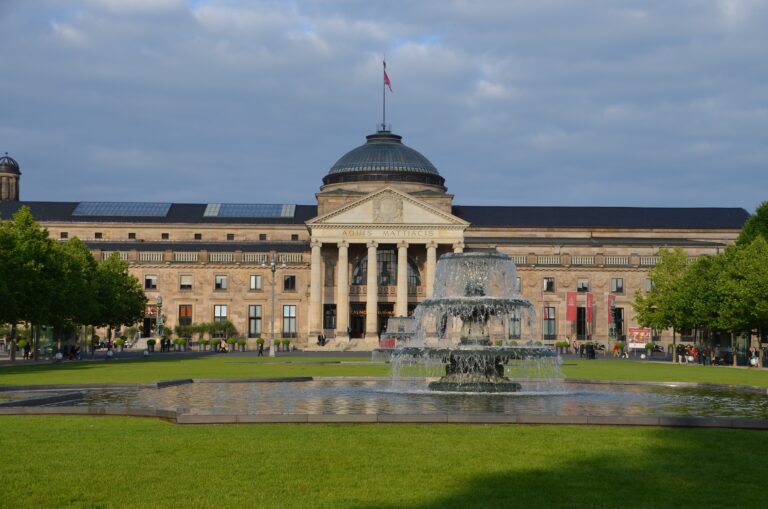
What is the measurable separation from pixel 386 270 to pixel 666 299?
129 feet

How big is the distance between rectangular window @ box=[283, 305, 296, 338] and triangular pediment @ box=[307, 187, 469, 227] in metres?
11.5

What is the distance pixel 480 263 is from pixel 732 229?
10489 centimetres

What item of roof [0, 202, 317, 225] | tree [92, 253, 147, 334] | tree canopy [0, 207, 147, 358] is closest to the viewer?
tree canopy [0, 207, 147, 358]

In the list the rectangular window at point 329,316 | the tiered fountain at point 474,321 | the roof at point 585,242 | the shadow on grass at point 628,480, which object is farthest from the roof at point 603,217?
the shadow on grass at point 628,480

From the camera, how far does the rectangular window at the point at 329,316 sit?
12462cm

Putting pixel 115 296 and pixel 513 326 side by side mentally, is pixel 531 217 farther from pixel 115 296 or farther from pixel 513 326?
pixel 513 326

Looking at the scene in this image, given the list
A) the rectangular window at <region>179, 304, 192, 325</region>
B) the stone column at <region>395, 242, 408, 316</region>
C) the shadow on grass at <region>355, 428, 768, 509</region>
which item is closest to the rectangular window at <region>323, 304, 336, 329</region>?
the stone column at <region>395, 242, 408, 316</region>

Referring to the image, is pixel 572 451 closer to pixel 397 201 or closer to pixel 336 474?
pixel 336 474

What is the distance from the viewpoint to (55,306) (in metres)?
75.7

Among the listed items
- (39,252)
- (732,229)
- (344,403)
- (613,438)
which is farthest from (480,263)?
(732,229)

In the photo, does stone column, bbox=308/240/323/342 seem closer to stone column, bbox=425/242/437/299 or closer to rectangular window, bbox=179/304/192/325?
stone column, bbox=425/242/437/299

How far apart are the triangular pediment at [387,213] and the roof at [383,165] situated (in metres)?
8.80

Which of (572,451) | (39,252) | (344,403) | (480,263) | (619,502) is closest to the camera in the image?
(619,502)

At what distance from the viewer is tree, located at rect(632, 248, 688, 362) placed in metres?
91.4
